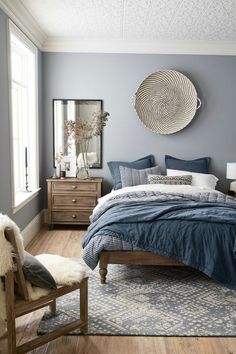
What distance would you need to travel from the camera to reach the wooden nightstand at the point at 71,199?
4.68m

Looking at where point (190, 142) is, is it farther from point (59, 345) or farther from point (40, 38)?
point (59, 345)

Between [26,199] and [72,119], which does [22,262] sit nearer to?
[26,199]

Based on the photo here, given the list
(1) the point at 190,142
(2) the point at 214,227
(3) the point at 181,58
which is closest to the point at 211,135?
(1) the point at 190,142

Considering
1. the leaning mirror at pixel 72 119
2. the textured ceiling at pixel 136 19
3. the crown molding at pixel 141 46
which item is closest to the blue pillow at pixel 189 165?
the leaning mirror at pixel 72 119

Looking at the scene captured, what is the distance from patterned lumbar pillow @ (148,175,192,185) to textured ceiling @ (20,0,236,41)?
1857 millimetres

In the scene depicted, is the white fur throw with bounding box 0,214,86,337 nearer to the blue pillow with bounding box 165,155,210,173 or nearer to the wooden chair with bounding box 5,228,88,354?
the wooden chair with bounding box 5,228,88,354

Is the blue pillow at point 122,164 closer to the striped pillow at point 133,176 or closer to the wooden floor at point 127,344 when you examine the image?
the striped pillow at point 133,176

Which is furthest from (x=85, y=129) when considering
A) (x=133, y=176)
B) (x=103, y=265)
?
(x=103, y=265)

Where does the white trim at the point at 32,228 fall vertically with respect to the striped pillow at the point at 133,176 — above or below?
below

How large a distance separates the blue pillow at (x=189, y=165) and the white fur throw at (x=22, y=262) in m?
2.85

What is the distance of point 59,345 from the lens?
2199mm

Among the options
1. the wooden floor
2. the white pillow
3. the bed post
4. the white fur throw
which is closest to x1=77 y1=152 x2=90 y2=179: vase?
the white pillow

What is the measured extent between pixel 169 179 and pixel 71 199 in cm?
136

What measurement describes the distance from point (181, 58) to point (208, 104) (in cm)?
76
